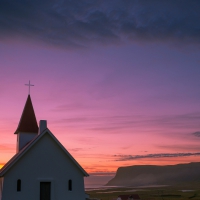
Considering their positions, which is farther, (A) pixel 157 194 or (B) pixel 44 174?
(A) pixel 157 194

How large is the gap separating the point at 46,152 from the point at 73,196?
4023 mm

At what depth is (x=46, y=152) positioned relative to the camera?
87.9 feet

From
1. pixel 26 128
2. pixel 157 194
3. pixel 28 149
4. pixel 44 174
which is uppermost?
pixel 26 128

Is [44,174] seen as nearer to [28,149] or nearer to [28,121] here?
[28,149]

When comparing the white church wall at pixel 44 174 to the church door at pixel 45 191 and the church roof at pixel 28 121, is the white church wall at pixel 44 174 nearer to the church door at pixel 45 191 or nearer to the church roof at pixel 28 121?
the church door at pixel 45 191

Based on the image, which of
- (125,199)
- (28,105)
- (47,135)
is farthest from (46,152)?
(125,199)

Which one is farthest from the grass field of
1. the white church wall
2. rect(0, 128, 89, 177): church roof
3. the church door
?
the church door

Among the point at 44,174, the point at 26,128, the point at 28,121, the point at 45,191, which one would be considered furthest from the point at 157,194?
the point at 44,174

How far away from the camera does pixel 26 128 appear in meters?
32.3

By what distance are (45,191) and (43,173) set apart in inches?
53.1

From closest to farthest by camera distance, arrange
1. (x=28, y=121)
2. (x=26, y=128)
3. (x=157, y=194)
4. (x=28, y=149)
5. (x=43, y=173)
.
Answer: (x=28, y=149)
(x=43, y=173)
(x=26, y=128)
(x=28, y=121)
(x=157, y=194)

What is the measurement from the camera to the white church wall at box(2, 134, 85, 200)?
2530cm

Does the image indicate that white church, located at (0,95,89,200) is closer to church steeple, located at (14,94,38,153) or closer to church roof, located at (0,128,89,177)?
church roof, located at (0,128,89,177)

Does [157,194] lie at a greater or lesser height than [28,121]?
lesser
